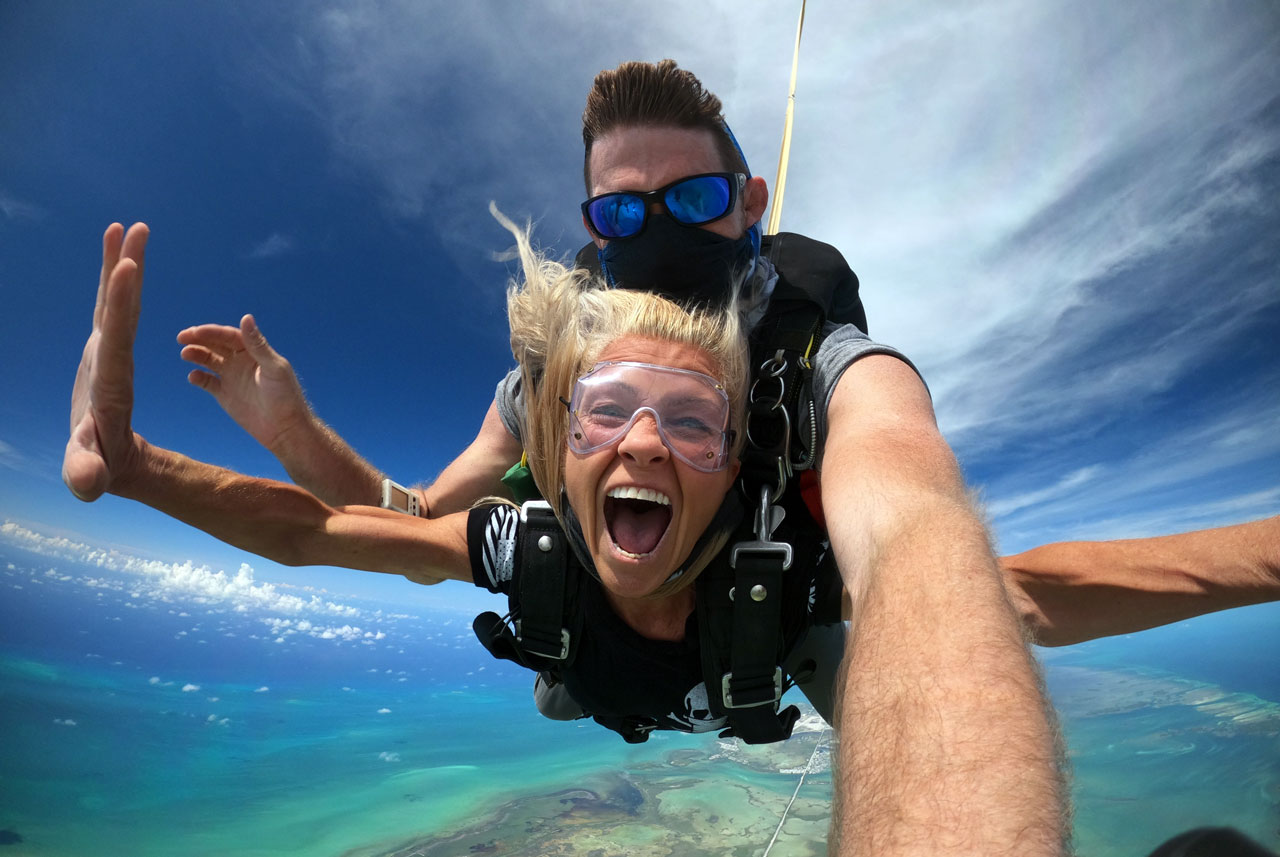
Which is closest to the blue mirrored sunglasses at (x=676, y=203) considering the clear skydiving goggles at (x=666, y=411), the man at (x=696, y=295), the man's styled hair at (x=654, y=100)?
the man at (x=696, y=295)

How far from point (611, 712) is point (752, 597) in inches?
37.8

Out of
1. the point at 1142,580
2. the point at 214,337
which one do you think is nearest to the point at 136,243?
the point at 214,337

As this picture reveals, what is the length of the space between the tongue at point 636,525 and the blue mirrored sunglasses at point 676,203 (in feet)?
3.61

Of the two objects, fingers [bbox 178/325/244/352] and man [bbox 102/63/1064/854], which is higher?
fingers [bbox 178/325/244/352]

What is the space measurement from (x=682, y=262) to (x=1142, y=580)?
215cm

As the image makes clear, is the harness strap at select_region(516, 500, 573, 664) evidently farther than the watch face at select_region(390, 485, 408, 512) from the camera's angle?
No

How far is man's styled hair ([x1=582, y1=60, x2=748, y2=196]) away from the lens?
2.28m

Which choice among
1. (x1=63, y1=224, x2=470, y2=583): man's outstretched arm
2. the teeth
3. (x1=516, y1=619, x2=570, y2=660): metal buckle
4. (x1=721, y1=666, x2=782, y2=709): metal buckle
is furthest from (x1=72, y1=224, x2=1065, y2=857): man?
(x1=516, y1=619, x2=570, y2=660): metal buckle

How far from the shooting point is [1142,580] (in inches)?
81.4

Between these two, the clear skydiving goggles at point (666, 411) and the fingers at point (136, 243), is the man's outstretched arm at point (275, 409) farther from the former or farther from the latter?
the clear skydiving goggles at point (666, 411)

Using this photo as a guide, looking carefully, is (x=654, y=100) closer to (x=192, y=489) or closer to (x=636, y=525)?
(x=636, y=525)

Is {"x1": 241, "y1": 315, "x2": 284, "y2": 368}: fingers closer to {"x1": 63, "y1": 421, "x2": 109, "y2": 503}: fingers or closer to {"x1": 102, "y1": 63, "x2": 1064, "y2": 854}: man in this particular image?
{"x1": 102, "y1": 63, "x2": 1064, "y2": 854}: man

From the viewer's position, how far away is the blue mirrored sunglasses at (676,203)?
7.12ft

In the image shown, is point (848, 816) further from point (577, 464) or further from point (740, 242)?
point (740, 242)
